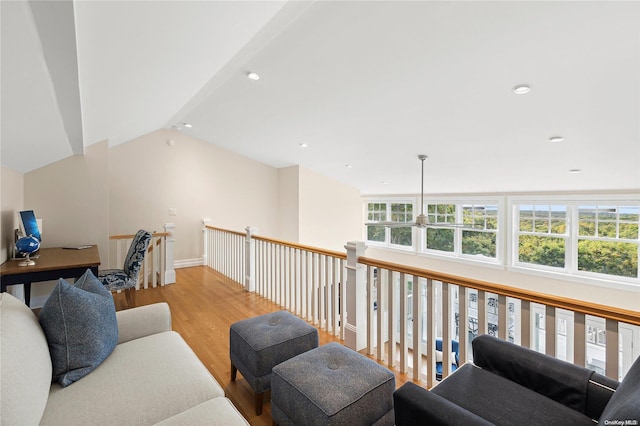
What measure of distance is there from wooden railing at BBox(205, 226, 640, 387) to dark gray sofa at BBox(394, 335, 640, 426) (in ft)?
0.78

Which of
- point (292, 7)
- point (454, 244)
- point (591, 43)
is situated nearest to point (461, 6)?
point (591, 43)

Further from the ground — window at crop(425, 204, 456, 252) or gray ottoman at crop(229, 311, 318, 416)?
window at crop(425, 204, 456, 252)

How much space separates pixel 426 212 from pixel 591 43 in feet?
17.8

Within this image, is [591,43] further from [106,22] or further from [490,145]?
[106,22]

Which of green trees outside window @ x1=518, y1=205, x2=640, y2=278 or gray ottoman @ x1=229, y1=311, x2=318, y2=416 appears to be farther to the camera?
green trees outside window @ x1=518, y1=205, x2=640, y2=278

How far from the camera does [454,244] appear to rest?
6680 mm

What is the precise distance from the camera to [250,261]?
4.04 meters

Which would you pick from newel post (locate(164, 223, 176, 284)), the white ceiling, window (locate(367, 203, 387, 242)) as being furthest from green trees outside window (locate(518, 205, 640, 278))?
newel post (locate(164, 223, 176, 284))

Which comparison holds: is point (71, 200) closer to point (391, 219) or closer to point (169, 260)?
point (169, 260)

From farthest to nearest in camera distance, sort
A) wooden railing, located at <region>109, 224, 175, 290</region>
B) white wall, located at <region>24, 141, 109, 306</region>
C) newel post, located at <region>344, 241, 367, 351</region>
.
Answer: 1. wooden railing, located at <region>109, 224, 175, 290</region>
2. white wall, located at <region>24, 141, 109, 306</region>
3. newel post, located at <region>344, 241, 367, 351</region>

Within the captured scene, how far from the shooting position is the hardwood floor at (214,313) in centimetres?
200

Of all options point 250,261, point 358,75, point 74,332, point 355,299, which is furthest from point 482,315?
point 250,261

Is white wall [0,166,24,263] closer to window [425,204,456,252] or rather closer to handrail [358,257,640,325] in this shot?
handrail [358,257,640,325]

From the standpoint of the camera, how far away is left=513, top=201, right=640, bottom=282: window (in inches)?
185
